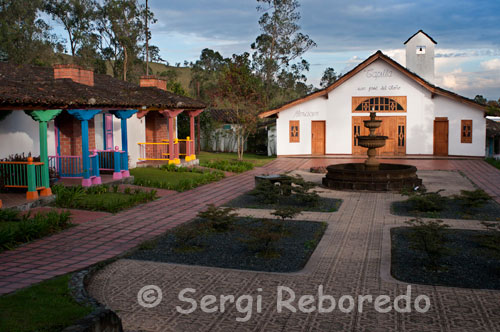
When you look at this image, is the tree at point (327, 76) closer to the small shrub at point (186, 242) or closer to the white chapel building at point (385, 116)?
the white chapel building at point (385, 116)

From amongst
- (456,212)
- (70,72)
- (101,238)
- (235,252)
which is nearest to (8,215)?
(101,238)

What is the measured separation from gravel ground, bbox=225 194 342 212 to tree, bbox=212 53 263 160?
11.6m

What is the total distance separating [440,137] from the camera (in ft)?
89.9

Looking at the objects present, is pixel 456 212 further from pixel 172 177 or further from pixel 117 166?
pixel 117 166

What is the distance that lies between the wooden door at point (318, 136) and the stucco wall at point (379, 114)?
249mm

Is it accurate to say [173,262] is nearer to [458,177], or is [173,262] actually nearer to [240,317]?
[240,317]

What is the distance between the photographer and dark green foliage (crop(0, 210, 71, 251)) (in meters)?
8.43

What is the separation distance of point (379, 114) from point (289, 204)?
16.9m

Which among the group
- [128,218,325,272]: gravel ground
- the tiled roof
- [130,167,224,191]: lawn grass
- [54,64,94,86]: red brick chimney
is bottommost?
[128,218,325,272]: gravel ground

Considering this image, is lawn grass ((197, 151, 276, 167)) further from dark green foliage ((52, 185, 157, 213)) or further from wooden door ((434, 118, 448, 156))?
dark green foliage ((52, 185, 157, 213))

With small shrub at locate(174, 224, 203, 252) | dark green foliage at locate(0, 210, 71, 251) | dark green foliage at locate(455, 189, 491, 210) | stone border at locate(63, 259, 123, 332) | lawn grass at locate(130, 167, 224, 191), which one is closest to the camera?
stone border at locate(63, 259, 123, 332)

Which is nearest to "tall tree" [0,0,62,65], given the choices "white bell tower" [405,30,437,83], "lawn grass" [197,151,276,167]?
"lawn grass" [197,151,276,167]

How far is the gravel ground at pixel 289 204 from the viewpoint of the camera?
40.4ft

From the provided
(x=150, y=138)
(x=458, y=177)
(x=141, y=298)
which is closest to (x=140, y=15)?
(x=150, y=138)
